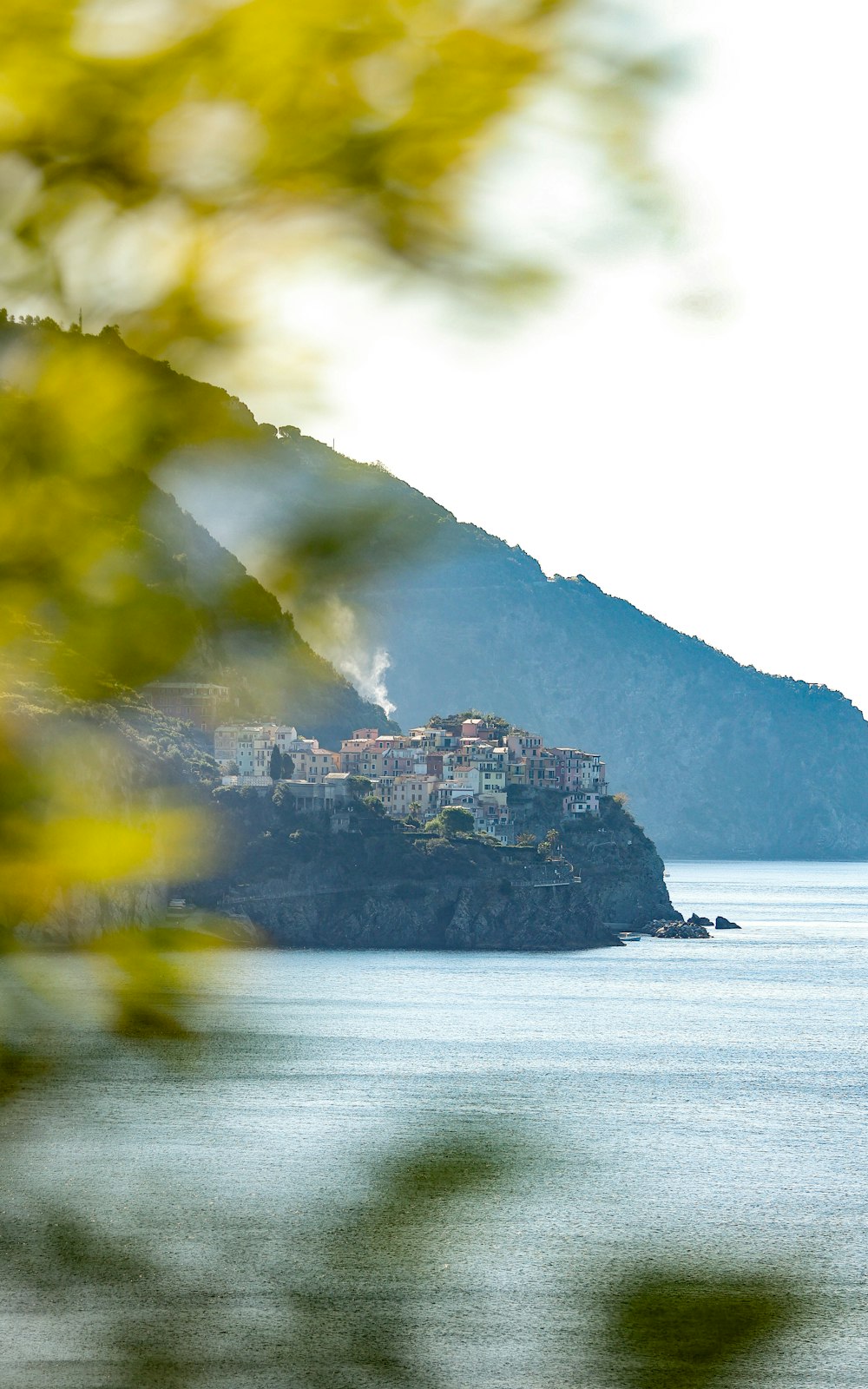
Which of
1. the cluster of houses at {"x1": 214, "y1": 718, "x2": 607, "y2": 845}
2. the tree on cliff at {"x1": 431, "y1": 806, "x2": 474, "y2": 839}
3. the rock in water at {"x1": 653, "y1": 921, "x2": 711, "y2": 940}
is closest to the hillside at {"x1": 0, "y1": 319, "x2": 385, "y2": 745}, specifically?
the cluster of houses at {"x1": 214, "y1": 718, "x2": 607, "y2": 845}

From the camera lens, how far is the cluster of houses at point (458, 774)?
72750 millimetres

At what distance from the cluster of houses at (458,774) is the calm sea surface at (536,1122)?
7.69 m

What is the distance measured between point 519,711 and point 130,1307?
18373 cm

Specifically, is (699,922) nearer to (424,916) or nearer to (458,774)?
(458,774)

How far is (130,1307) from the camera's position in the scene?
5.02 ft

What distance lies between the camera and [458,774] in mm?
85000

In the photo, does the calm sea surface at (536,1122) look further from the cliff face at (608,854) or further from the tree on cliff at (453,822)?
the tree on cliff at (453,822)

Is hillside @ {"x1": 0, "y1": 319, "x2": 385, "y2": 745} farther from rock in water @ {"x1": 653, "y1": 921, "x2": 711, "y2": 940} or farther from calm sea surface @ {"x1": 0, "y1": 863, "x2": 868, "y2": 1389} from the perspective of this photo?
rock in water @ {"x1": 653, "y1": 921, "x2": 711, "y2": 940}

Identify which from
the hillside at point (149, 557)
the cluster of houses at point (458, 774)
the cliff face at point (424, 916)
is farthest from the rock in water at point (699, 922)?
the hillside at point (149, 557)

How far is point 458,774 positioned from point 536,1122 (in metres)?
83.7

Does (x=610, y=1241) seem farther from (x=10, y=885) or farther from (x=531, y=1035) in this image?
(x=531, y=1035)

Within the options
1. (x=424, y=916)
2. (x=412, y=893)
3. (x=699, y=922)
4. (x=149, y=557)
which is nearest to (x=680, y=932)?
(x=699, y=922)

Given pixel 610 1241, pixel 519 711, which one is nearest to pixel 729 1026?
pixel 610 1241

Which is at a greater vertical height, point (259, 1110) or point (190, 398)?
point (190, 398)
